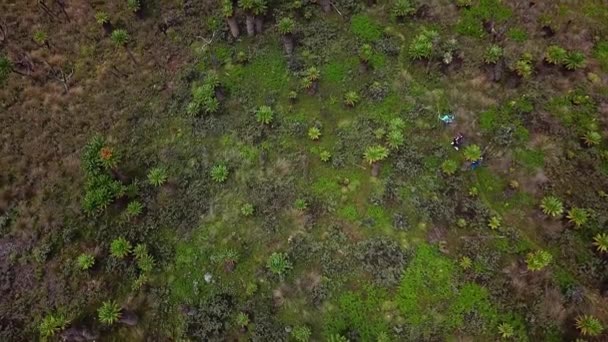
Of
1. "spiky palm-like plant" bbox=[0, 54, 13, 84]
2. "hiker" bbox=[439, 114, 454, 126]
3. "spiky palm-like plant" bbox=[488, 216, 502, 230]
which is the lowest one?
"spiky palm-like plant" bbox=[488, 216, 502, 230]

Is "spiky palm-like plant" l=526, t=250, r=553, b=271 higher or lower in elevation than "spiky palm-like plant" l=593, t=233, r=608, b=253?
higher

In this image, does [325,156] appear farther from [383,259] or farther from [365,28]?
[365,28]

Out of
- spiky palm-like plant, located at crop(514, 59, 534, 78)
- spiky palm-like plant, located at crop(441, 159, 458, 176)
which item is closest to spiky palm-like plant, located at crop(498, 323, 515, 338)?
spiky palm-like plant, located at crop(441, 159, 458, 176)

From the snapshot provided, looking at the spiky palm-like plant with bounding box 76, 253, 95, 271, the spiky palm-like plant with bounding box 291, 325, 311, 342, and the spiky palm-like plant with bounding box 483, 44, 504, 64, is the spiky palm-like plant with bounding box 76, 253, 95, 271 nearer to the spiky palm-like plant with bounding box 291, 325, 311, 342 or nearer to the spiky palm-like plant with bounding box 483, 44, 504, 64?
the spiky palm-like plant with bounding box 291, 325, 311, 342

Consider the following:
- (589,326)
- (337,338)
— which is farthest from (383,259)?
(589,326)

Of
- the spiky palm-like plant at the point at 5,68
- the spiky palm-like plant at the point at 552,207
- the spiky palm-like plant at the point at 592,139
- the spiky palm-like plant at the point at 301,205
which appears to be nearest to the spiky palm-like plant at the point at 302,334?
Result: the spiky palm-like plant at the point at 301,205

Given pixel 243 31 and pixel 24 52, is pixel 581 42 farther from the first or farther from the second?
pixel 24 52

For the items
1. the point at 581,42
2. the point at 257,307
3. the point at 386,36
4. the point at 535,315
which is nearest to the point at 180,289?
the point at 257,307
